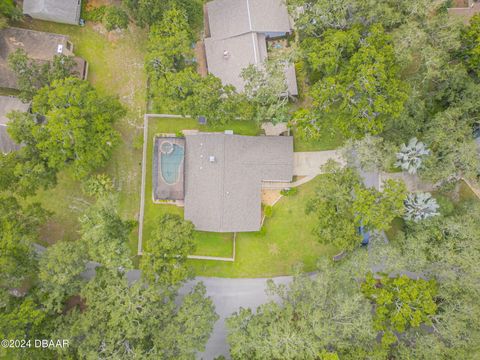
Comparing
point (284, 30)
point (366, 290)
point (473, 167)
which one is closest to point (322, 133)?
point (284, 30)

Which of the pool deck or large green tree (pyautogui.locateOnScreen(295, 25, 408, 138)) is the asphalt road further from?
large green tree (pyautogui.locateOnScreen(295, 25, 408, 138))

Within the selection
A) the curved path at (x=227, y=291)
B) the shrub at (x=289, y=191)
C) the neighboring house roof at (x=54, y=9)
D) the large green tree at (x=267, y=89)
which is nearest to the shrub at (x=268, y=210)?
the shrub at (x=289, y=191)

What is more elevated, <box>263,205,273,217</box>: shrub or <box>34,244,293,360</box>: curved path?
<box>263,205,273,217</box>: shrub

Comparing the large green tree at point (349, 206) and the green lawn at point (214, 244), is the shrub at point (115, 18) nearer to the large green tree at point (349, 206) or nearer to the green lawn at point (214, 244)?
the green lawn at point (214, 244)

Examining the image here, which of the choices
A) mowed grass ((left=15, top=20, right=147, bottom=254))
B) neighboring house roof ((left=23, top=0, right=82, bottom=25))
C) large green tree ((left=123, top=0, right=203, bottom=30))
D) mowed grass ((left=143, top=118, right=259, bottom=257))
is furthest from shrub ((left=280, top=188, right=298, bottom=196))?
neighboring house roof ((left=23, top=0, right=82, bottom=25))

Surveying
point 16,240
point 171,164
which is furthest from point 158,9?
point 16,240

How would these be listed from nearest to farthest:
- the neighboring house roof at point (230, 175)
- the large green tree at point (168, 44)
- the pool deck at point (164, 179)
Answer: the large green tree at point (168, 44) → the neighboring house roof at point (230, 175) → the pool deck at point (164, 179)
